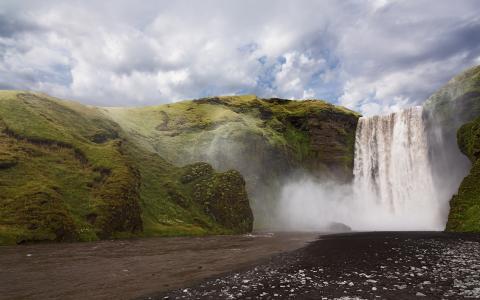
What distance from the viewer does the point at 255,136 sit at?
11688cm

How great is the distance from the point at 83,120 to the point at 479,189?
83.1 m

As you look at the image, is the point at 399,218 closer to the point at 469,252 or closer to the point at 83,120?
the point at 469,252

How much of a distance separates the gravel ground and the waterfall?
6047cm

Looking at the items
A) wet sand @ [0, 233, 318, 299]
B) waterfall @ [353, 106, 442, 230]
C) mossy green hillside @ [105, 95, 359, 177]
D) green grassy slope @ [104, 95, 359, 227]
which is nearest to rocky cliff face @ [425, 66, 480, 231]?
waterfall @ [353, 106, 442, 230]

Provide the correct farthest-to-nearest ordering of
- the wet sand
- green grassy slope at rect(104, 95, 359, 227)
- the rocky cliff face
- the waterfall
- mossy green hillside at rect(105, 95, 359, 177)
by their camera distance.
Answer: mossy green hillside at rect(105, 95, 359, 177), green grassy slope at rect(104, 95, 359, 227), the waterfall, the rocky cliff face, the wet sand

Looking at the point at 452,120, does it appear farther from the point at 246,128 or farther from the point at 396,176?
the point at 246,128

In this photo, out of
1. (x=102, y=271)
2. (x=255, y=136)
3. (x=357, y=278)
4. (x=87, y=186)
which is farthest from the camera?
(x=255, y=136)

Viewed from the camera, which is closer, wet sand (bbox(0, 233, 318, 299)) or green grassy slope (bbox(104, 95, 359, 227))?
wet sand (bbox(0, 233, 318, 299))

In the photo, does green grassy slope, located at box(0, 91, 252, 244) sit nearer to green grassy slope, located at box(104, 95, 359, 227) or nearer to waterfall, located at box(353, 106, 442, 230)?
green grassy slope, located at box(104, 95, 359, 227)

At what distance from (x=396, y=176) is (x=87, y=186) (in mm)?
79851

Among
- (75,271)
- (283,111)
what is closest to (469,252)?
(75,271)

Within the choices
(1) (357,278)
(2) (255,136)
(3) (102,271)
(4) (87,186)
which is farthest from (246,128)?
(1) (357,278)

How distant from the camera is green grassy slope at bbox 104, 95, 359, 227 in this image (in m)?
107

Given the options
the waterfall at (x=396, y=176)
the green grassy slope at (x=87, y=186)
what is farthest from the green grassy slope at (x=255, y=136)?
the green grassy slope at (x=87, y=186)
